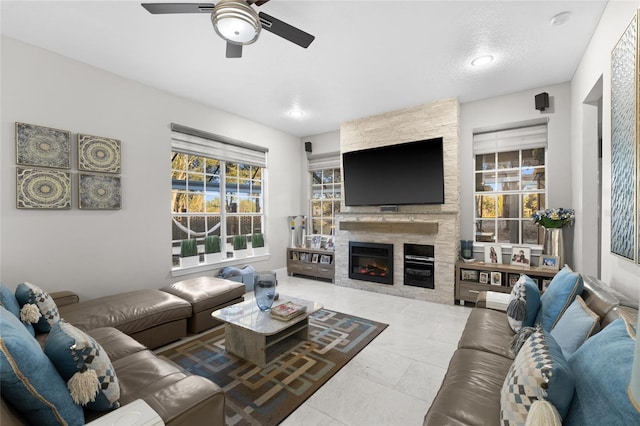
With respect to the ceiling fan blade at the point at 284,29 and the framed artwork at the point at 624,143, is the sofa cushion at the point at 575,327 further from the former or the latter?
the ceiling fan blade at the point at 284,29

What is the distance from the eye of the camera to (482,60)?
2.97 m

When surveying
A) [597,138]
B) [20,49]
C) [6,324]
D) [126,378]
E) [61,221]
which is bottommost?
[126,378]

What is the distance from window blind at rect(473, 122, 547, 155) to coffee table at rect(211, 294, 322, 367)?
11.4 feet

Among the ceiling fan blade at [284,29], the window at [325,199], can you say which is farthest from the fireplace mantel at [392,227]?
the ceiling fan blade at [284,29]

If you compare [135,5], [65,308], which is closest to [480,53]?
[135,5]

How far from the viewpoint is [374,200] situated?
4.58 m

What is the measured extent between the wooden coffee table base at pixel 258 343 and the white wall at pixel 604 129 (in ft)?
8.25

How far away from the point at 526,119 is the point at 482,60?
135 centimetres

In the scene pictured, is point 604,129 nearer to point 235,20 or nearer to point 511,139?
point 511,139

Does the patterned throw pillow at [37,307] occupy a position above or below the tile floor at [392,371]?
above

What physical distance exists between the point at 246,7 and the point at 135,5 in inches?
44.6

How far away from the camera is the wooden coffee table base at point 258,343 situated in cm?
233

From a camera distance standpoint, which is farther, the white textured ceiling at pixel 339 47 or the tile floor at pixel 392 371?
the white textured ceiling at pixel 339 47

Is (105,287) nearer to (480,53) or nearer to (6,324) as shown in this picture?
(6,324)
